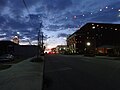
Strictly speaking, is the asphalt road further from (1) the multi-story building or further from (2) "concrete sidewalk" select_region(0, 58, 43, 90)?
(1) the multi-story building

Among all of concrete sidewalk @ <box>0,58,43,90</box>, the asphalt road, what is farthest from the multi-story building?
concrete sidewalk @ <box>0,58,43,90</box>

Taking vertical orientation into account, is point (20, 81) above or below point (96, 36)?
below

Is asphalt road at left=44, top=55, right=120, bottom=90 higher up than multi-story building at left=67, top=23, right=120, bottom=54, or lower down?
lower down

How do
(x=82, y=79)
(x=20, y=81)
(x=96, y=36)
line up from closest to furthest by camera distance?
1. (x=20, y=81)
2. (x=82, y=79)
3. (x=96, y=36)

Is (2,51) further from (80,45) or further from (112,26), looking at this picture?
(112,26)

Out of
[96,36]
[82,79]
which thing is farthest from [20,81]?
[96,36]

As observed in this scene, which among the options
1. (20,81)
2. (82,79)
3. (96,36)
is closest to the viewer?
(20,81)

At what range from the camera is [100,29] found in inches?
5595

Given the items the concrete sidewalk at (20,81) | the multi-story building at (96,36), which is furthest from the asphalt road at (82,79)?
the multi-story building at (96,36)

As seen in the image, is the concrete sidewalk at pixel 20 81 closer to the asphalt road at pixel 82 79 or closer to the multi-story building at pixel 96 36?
the asphalt road at pixel 82 79

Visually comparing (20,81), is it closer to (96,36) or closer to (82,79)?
(82,79)

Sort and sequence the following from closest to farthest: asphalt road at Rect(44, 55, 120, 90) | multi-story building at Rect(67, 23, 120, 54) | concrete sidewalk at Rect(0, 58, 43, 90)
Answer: concrete sidewalk at Rect(0, 58, 43, 90), asphalt road at Rect(44, 55, 120, 90), multi-story building at Rect(67, 23, 120, 54)

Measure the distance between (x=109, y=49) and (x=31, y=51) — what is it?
38.9 m

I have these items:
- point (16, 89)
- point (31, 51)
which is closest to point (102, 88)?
point (16, 89)
